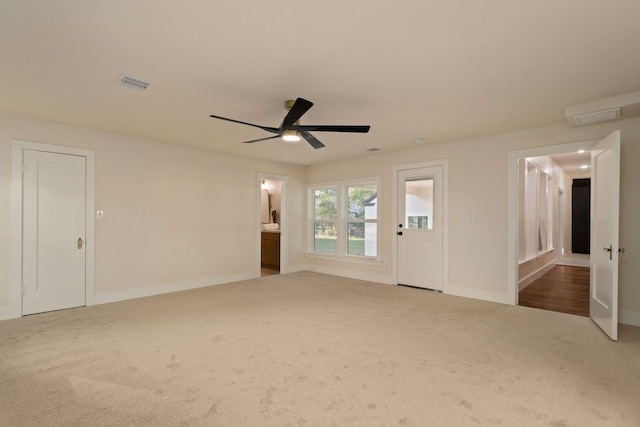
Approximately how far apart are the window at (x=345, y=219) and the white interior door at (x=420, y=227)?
59 centimetres

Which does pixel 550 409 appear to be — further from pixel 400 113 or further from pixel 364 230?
pixel 364 230

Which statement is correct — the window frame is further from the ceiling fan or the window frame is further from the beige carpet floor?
the ceiling fan

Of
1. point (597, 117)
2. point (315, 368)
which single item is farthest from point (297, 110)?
point (597, 117)

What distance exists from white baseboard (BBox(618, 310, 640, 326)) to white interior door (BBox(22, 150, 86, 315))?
688 cm

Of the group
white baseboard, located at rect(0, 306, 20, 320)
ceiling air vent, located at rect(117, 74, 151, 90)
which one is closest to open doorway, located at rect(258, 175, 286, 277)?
ceiling air vent, located at rect(117, 74, 151, 90)

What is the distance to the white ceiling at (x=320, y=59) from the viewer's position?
198cm

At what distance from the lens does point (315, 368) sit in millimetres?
2607

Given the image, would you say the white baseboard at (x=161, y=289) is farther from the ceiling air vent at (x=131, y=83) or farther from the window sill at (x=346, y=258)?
the ceiling air vent at (x=131, y=83)

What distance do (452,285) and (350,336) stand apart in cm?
262

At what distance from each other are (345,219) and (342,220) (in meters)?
0.07

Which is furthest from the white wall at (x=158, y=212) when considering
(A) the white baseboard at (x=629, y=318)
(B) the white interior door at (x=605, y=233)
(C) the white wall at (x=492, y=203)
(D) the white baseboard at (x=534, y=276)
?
(A) the white baseboard at (x=629, y=318)

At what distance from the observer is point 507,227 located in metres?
4.64

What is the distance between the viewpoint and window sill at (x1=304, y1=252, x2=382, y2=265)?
6291 millimetres

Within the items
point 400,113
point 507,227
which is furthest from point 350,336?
point 507,227
